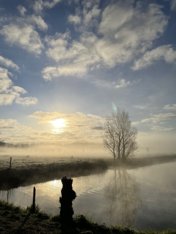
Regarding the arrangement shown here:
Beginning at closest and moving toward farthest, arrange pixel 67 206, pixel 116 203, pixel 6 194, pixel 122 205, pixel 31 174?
pixel 67 206
pixel 122 205
pixel 116 203
pixel 6 194
pixel 31 174

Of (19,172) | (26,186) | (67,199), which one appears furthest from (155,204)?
(19,172)

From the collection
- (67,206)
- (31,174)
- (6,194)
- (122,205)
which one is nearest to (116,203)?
(122,205)

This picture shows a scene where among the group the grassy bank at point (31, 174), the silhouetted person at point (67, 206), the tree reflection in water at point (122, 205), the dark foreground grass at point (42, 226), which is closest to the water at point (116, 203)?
the tree reflection in water at point (122, 205)

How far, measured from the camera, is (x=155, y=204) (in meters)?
22.0

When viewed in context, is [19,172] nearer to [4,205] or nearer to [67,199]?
[4,205]

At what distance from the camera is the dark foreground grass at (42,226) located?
11.8m

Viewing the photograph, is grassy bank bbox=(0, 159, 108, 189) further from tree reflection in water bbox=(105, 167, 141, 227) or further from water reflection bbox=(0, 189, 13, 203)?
tree reflection in water bbox=(105, 167, 141, 227)

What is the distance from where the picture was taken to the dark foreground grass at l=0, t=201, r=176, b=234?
11.8 metres

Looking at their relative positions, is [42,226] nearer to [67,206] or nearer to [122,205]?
[67,206]

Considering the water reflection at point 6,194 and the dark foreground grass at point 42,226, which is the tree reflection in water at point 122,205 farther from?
the water reflection at point 6,194

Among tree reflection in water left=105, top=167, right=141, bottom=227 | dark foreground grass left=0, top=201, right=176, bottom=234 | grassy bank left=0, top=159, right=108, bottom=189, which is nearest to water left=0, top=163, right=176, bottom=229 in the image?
tree reflection in water left=105, top=167, right=141, bottom=227

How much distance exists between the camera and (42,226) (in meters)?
12.6

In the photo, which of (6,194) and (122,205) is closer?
(122,205)

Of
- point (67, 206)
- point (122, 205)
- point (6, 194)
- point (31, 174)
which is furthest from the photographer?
point (31, 174)
